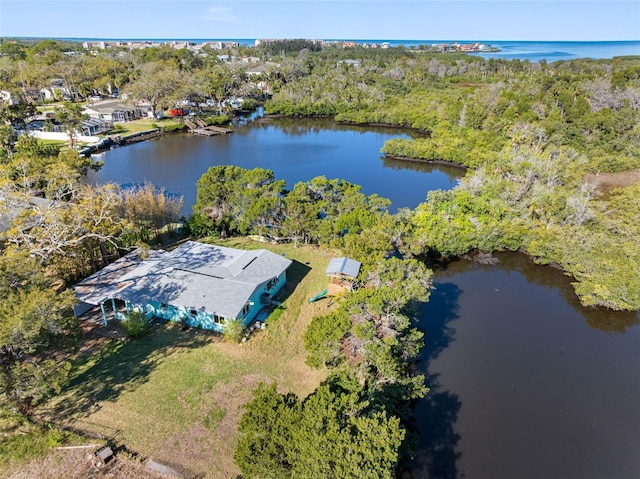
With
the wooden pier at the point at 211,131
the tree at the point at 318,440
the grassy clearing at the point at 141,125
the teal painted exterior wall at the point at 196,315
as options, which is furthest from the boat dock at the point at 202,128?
the tree at the point at 318,440

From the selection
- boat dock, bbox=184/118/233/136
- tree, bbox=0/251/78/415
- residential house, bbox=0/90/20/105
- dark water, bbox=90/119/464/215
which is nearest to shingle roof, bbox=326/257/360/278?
tree, bbox=0/251/78/415

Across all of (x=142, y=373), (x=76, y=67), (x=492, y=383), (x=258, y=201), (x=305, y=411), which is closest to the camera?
(x=305, y=411)

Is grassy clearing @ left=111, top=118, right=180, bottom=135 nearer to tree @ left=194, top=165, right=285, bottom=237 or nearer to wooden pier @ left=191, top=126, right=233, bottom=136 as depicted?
wooden pier @ left=191, top=126, right=233, bottom=136

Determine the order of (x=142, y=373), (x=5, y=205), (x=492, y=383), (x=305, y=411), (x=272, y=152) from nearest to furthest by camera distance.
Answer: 1. (x=305, y=411)
2. (x=142, y=373)
3. (x=492, y=383)
4. (x=5, y=205)
5. (x=272, y=152)

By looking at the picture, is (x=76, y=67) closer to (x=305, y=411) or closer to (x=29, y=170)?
(x=29, y=170)

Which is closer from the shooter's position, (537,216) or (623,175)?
(537,216)

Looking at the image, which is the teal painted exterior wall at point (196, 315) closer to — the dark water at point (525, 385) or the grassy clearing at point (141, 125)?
the dark water at point (525, 385)

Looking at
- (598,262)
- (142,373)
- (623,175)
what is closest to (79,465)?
(142,373)
